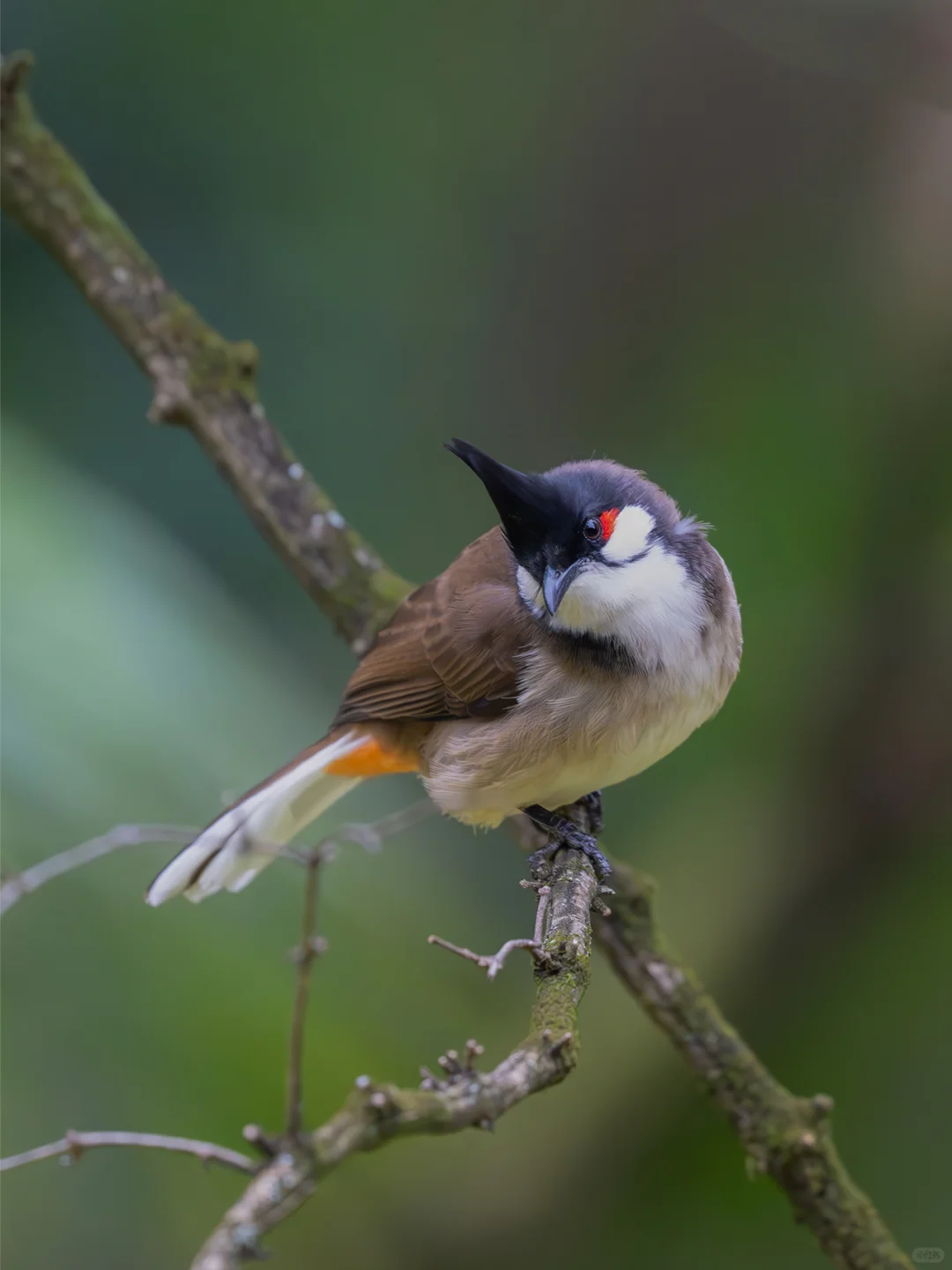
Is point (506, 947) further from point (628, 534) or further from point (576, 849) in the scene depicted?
point (628, 534)

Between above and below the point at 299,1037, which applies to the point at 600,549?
above

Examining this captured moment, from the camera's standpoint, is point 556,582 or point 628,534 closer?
point 556,582

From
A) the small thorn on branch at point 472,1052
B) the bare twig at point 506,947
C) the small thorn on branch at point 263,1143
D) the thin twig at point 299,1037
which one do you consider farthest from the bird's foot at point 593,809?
the small thorn on branch at point 263,1143

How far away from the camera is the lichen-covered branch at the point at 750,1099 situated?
8.07 feet

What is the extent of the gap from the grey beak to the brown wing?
0.83 ft

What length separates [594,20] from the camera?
488 centimetres

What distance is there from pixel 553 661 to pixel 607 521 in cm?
31

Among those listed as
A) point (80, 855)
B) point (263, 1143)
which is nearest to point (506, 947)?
point (263, 1143)

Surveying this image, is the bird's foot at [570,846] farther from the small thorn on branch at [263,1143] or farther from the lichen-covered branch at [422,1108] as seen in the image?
the small thorn on branch at [263,1143]

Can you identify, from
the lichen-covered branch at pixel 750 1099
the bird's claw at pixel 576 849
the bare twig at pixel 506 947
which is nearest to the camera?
the bare twig at pixel 506 947

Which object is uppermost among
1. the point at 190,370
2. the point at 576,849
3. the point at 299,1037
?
the point at 190,370

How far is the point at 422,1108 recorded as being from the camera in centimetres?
112

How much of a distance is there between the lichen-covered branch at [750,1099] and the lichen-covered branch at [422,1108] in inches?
37.9

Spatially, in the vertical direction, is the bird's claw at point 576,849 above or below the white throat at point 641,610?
below
